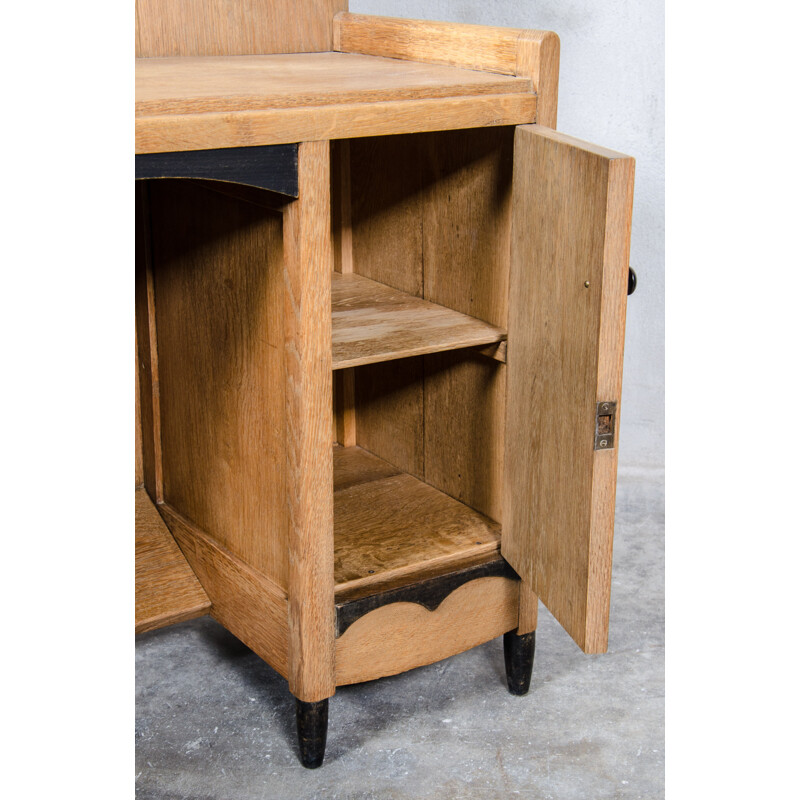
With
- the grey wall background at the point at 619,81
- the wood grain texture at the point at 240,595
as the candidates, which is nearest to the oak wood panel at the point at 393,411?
the wood grain texture at the point at 240,595

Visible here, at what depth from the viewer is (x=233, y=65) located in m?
1.73

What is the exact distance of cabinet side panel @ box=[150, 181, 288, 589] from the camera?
1550mm

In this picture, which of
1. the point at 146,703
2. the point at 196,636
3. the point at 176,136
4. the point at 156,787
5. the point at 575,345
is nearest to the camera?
the point at 176,136

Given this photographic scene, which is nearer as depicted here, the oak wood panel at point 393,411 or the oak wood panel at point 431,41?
the oak wood panel at point 431,41

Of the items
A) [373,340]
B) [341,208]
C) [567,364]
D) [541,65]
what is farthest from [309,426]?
[341,208]

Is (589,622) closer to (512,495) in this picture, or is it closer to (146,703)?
(512,495)

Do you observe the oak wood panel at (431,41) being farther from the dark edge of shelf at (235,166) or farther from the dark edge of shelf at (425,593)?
the dark edge of shelf at (425,593)

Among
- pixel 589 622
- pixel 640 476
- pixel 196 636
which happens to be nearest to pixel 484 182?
pixel 589 622

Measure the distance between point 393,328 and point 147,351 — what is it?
0.47 m

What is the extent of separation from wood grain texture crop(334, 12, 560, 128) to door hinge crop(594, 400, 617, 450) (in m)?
0.44

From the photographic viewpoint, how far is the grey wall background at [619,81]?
2.64 metres

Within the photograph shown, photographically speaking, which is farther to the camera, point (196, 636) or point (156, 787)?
point (196, 636)

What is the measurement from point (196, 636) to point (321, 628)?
59 cm

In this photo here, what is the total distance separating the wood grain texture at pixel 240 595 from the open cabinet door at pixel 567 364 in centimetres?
39
